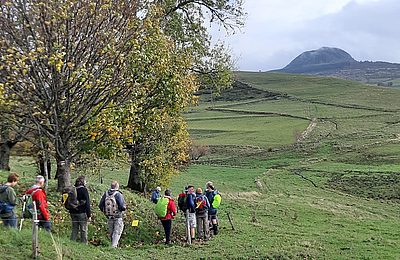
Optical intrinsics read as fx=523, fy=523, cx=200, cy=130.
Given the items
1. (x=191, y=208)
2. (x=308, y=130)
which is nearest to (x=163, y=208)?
(x=191, y=208)

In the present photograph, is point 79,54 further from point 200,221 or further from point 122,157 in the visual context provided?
point 122,157

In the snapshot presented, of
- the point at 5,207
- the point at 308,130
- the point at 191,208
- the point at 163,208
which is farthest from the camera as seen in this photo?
the point at 308,130

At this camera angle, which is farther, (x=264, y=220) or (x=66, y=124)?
(x=264, y=220)

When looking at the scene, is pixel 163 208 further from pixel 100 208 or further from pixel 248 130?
pixel 248 130

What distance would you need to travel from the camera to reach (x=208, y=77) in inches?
1305

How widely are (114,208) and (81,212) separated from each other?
150 centimetres

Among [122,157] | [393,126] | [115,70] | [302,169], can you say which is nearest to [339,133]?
[393,126]

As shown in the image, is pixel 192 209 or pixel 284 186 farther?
pixel 284 186

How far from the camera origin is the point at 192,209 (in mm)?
21875

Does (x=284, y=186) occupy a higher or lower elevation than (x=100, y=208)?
lower

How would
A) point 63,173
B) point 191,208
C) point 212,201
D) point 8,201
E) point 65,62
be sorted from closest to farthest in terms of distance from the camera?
point 8,201 < point 65,62 < point 63,173 < point 191,208 < point 212,201

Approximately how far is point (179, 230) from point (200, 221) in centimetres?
171

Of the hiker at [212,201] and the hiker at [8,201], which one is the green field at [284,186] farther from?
the hiker at [212,201]

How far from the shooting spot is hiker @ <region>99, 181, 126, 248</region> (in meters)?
19.0
